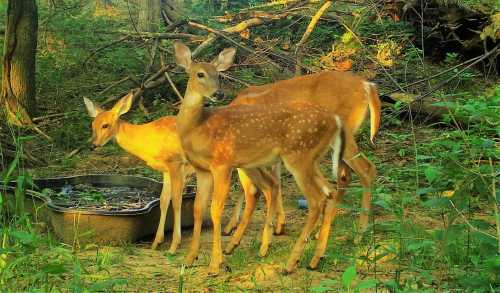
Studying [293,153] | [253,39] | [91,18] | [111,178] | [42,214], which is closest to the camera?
[293,153]

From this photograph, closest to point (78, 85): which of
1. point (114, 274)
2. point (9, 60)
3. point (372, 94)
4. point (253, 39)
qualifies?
point (9, 60)

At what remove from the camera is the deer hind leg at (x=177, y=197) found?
616 centimetres

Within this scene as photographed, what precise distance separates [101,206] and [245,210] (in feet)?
4.50

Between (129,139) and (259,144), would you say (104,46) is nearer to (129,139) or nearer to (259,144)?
(129,139)

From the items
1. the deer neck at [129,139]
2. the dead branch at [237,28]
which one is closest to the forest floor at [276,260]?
the deer neck at [129,139]

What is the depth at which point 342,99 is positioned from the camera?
6.56m

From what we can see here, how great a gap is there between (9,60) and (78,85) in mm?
1401

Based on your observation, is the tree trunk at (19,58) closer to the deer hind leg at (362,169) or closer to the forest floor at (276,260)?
the forest floor at (276,260)

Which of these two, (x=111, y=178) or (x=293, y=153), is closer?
(x=293, y=153)

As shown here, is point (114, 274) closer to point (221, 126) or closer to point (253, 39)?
point (221, 126)

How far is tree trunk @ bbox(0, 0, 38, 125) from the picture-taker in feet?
33.3

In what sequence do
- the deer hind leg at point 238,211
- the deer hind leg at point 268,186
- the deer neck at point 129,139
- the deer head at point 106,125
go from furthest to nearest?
1. the deer head at point 106,125
2. the deer neck at point 129,139
3. the deer hind leg at point 238,211
4. the deer hind leg at point 268,186

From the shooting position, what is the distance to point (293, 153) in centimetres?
537

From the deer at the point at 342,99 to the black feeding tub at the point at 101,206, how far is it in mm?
826
